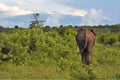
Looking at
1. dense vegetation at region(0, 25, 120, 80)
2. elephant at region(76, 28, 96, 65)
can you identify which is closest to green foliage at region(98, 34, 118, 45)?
dense vegetation at region(0, 25, 120, 80)

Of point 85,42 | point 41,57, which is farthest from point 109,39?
point 85,42

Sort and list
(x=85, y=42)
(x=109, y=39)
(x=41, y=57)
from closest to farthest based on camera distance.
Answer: (x=85, y=42) → (x=41, y=57) → (x=109, y=39)

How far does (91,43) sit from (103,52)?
553 cm

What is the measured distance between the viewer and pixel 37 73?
13.8 meters

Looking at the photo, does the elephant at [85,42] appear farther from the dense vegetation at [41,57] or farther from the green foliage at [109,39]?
the green foliage at [109,39]

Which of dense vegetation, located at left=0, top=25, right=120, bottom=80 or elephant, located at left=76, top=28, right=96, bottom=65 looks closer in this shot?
dense vegetation, located at left=0, top=25, right=120, bottom=80

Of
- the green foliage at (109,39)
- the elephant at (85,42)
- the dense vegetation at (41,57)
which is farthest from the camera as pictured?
the green foliage at (109,39)

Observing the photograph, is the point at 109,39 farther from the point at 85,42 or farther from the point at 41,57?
the point at 85,42

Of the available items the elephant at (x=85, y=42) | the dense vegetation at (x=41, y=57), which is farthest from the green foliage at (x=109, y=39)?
the elephant at (x=85, y=42)

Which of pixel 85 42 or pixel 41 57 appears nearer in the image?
pixel 85 42

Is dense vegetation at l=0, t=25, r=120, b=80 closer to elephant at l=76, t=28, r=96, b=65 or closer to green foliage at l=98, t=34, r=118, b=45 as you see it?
elephant at l=76, t=28, r=96, b=65

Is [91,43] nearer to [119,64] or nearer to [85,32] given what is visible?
[85,32]

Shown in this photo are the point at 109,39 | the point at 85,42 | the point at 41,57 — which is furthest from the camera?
the point at 109,39

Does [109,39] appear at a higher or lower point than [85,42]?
lower
